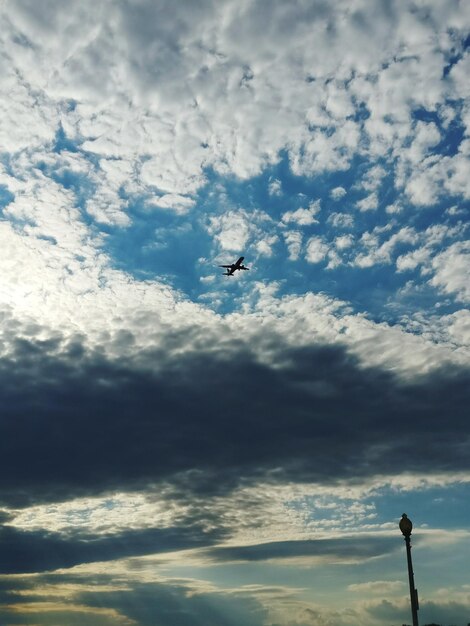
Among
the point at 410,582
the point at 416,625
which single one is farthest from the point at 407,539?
the point at 416,625

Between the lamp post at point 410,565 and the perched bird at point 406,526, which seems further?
the perched bird at point 406,526

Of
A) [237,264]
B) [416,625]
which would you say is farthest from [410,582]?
[237,264]

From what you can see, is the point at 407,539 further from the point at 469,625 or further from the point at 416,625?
the point at 469,625

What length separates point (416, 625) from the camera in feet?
74.9

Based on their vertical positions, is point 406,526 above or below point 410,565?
above

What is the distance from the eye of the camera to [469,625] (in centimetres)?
4547

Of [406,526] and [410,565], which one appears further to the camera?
[406,526]

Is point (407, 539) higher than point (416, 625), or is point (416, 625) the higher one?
point (407, 539)

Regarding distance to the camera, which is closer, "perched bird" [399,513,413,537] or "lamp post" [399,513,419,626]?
"lamp post" [399,513,419,626]

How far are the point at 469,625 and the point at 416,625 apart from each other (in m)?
28.1

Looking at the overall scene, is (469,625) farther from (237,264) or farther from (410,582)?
(237,264)

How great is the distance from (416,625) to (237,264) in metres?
28.7

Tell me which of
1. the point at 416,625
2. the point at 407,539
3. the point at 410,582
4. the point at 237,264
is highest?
the point at 237,264

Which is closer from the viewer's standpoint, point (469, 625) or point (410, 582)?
point (410, 582)
